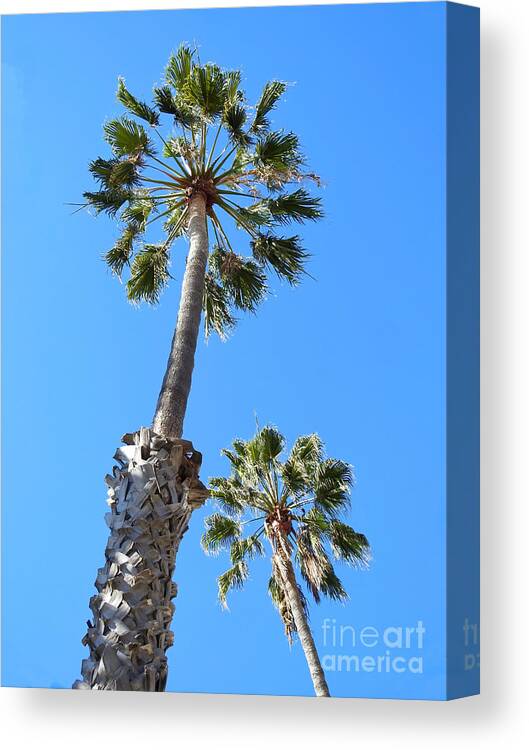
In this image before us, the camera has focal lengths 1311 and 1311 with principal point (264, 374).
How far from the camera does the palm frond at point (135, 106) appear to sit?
10625 millimetres

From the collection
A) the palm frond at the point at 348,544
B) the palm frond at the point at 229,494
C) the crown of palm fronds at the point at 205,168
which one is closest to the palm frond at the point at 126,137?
the crown of palm fronds at the point at 205,168

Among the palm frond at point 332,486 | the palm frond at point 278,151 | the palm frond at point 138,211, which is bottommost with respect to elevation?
the palm frond at point 332,486

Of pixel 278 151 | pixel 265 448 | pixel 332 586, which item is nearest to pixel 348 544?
pixel 332 586

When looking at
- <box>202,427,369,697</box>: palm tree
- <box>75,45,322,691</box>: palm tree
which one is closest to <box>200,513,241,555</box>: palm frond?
<box>202,427,369,697</box>: palm tree

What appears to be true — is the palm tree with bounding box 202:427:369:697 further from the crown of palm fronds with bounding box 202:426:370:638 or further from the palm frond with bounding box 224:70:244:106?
the palm frond with bounding box 224:70:244:106

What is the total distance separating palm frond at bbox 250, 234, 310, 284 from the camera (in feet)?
37.2

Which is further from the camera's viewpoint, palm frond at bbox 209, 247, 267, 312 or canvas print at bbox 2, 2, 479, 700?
palm frond at bbox 209, 247, 267, 312

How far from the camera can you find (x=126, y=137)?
35.3 ft

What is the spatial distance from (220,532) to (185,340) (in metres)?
4.57

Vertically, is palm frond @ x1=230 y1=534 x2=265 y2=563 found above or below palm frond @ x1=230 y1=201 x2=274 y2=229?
below

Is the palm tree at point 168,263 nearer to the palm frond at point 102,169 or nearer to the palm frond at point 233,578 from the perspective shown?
the palm frond at point 102,169

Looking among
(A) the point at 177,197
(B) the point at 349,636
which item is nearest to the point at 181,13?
(A) the point at 177,197

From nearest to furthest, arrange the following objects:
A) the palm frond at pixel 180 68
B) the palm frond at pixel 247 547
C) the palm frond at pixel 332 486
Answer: the palm frond at pixel 180 68, the palm frond at pixel 332 486, the palm frond at pixel 247 547

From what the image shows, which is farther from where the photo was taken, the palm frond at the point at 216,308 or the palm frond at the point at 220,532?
the palm frond at the point at 220,532
